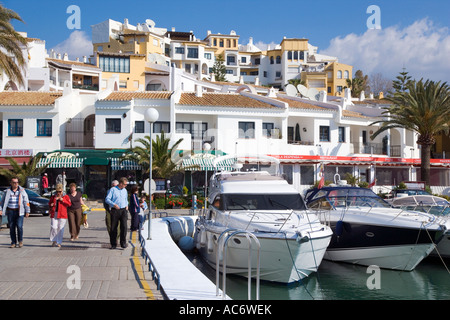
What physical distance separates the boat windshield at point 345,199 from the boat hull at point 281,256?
451 centimetres

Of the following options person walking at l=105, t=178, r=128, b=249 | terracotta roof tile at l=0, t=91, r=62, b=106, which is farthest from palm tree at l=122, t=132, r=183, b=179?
person walking at l=105, t=178, r=128, b=249

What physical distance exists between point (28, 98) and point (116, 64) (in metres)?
24.5

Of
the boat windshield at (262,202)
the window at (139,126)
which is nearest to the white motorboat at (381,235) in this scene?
the boat windshield at (262,202)

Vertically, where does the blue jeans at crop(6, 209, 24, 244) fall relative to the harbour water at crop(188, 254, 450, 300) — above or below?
above

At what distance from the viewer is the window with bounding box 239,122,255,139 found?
39.7m

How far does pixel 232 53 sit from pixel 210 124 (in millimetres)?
61687

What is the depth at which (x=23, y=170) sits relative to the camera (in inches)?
1224

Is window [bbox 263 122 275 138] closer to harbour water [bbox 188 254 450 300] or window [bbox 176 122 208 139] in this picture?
window [bbox 176 122 208 139]

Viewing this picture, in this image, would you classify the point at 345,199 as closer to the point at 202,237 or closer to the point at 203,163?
the point at 202,237

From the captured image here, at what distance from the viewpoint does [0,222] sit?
1777cm

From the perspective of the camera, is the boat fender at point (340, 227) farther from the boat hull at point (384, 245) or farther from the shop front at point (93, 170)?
the shop front at point (93, 170)

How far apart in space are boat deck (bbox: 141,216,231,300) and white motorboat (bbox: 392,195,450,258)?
30.8ft

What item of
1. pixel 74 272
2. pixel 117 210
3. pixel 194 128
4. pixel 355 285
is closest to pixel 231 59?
pixel 194 128

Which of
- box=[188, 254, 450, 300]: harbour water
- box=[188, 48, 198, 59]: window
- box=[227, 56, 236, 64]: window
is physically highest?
box=[227, 56, 236, 64]: window
